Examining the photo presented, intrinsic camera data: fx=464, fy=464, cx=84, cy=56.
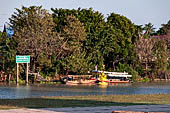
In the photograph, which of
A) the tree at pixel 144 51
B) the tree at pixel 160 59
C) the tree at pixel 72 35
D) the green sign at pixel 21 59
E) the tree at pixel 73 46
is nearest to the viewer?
the green sign at pixel 21 59

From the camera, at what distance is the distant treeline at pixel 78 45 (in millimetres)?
66625

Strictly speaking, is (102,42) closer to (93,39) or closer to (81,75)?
(93,39)

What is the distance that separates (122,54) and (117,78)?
4111 millimetres

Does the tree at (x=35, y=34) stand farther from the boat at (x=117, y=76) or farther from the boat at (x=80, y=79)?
the boat at (x=117, y=76)

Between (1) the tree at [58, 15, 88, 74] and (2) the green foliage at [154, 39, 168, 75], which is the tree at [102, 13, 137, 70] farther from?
(1) the tree at [58, 15, 88, 74]

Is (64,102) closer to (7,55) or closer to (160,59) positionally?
(7,55)

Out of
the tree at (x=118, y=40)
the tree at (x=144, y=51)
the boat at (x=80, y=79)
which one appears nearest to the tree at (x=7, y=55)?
the boat at (x=80, y=79)

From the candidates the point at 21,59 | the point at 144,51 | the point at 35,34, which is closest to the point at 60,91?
the point at 21,59

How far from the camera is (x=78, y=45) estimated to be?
69.6 metres

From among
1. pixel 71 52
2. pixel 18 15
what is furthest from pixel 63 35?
pixel 18 15

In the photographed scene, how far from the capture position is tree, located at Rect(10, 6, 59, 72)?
66125 millimetres

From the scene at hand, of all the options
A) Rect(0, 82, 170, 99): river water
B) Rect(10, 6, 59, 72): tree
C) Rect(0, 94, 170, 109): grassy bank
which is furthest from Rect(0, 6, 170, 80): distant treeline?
Rect(0, 94, 170, 109): grassy bank

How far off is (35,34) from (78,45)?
712 cm

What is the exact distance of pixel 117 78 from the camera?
74000 millimetres
